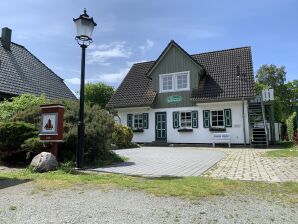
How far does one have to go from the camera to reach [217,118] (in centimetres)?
2292

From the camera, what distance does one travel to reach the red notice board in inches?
355

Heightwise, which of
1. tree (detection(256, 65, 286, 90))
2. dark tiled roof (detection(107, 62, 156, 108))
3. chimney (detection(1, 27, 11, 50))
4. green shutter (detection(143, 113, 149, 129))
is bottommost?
green shutter (detection(143, 113, 149, 129))

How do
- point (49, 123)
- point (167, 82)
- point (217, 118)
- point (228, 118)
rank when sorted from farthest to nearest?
point (167, 82) < point (217, 118) < point (228, 118) < point (49, 123)

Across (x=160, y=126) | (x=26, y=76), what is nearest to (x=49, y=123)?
(x=26, y=76)

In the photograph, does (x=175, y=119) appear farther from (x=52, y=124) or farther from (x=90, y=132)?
(x=52, y=124)

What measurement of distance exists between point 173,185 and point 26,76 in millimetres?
17420

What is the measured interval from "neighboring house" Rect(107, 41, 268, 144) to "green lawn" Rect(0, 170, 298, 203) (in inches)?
621

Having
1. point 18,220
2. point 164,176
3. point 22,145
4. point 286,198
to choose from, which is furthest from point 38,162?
point 286,198

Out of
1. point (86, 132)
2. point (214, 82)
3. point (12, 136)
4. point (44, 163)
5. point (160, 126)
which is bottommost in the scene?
point (44, 163)

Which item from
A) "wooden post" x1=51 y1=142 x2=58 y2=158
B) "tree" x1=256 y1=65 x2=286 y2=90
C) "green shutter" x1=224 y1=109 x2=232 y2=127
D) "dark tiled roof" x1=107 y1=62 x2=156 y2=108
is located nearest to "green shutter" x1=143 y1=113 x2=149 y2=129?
"dark tiled roof" x1=107 y1=62 x2=156 y2=108

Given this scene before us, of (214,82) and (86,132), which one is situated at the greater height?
(214,82)

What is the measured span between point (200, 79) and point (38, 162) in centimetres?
1824

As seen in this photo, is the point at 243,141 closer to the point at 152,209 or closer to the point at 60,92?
the point at 60,92

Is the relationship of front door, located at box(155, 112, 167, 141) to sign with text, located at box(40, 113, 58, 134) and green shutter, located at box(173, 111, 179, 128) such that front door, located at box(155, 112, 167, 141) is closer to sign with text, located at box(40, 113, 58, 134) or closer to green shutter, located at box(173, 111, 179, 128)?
green shutter, located at box(173, 111, 179, 128)
